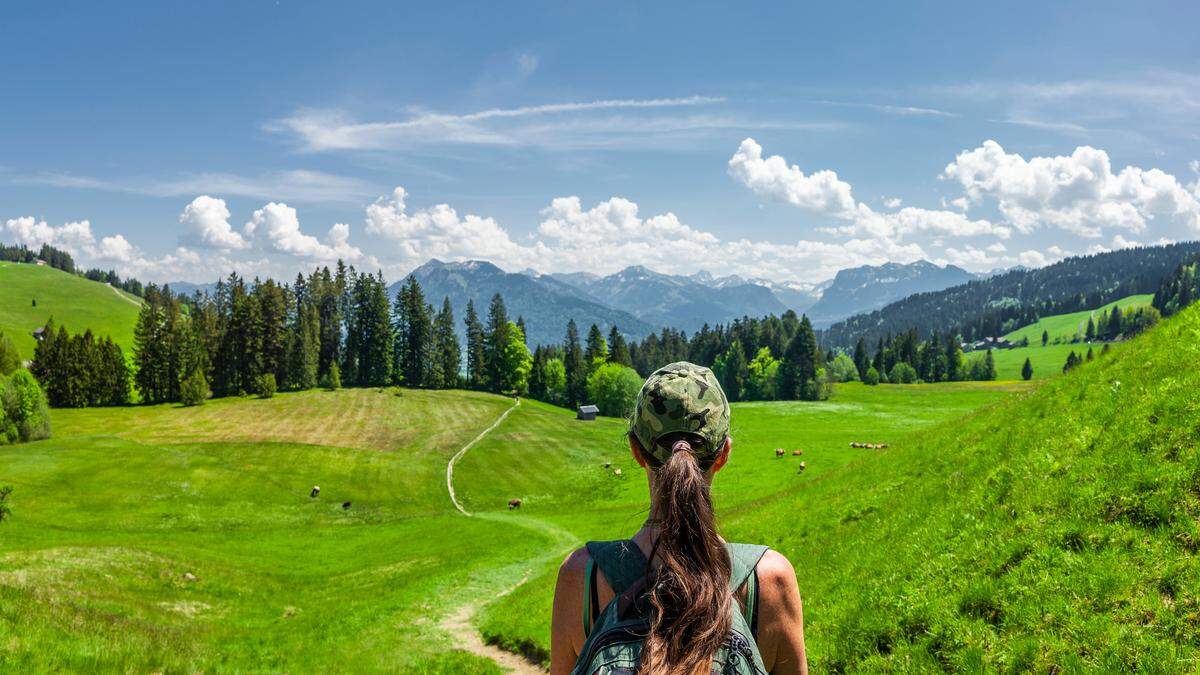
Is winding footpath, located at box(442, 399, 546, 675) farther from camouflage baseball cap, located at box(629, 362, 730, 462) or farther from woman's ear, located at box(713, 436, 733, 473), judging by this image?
camouflage baseball cap, located at box(629, 362, 730, 462)

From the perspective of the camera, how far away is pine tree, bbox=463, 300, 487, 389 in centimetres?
13750

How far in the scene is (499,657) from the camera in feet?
60.5

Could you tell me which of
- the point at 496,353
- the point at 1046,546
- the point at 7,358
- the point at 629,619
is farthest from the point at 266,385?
the point at 629,619

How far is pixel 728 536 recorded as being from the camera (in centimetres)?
2442

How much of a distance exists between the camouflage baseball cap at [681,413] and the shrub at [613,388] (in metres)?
106

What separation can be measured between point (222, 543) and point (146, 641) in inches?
1202

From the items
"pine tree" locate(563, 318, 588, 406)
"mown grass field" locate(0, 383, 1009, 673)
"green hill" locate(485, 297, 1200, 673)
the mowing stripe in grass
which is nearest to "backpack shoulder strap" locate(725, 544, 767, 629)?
"green hill" locate(485, 297, 1200, 673)

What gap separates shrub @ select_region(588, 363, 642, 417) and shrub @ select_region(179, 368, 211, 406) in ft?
228

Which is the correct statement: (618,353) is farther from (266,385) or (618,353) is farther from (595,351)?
(266,385)

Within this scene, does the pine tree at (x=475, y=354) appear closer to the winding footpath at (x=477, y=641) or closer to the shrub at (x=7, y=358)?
the shrub at (x=7, y=358)

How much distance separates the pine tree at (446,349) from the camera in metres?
134

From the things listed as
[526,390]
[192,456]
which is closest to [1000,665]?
[192,456]

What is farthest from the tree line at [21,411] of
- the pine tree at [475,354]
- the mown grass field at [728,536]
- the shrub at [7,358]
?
the pine tree at [475,354]

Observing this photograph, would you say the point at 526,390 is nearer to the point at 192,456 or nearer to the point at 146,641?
the point at 192,456
